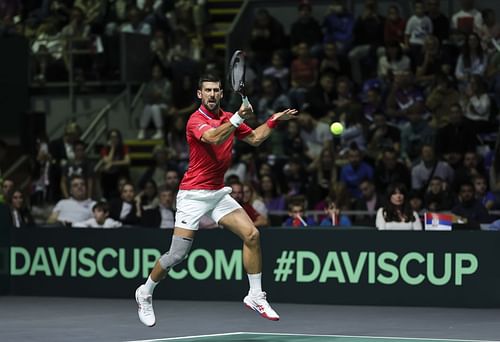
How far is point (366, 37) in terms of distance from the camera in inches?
850

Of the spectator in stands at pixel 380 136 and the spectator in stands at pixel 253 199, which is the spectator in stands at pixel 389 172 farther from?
the spectator in stands at pixel 253 199

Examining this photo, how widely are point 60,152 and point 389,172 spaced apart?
580 cm

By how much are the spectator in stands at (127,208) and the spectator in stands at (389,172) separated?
133 inches

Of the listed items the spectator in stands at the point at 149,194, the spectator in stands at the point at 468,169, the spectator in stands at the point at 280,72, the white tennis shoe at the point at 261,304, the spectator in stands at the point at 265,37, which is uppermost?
the spectator in stands at the point at 265,37

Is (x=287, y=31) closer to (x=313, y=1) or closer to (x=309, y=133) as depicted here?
(x=313, y=1)

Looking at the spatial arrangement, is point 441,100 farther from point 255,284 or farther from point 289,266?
point 255,284

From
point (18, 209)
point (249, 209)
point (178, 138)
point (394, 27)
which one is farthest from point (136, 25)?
point (249, 209)

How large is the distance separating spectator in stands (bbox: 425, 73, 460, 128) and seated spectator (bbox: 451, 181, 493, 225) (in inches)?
113

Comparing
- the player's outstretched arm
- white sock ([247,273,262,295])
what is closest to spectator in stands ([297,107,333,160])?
the player's outstretched arm

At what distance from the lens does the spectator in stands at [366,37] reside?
21.4 m

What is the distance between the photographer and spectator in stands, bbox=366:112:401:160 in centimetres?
1947

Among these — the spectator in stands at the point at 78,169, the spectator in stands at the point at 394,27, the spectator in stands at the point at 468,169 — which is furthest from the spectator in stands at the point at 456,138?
Answer: the spectator in stands at the point at 78,169

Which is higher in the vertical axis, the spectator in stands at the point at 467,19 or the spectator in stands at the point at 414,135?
the spectator in stands at the point at 467,19

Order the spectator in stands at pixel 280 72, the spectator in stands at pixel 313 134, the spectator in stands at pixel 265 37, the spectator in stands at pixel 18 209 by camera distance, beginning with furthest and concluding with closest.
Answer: the spectator in stands at pixel 265 37
the spectator in stands at pixel 280 72
the spectator in stands at pixel 313 134
the spectator in stands at pixel 18 209
